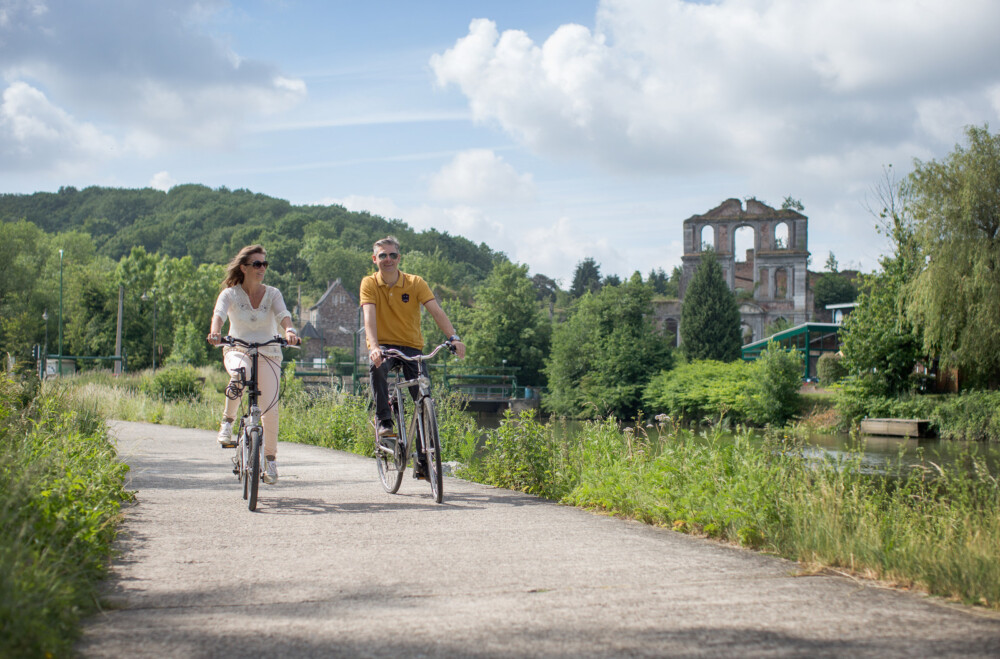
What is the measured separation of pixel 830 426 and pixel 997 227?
30.1 feet

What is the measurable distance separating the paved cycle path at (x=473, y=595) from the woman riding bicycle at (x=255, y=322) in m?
0.86

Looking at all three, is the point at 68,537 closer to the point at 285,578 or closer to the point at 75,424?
the point at 285,578

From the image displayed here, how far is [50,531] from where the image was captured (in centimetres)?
370

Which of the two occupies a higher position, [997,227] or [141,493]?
[997,227]

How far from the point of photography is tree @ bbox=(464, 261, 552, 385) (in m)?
62.4

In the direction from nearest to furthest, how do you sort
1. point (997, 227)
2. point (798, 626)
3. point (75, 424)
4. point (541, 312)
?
1. point (798, 626)
2. point (75, 424)
3. point (997, 227)
4. point (541, 312)

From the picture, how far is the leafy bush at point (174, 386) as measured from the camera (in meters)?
23.2

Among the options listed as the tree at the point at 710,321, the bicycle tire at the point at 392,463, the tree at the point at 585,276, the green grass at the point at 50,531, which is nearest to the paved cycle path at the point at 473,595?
the green grass at the point at 50,531

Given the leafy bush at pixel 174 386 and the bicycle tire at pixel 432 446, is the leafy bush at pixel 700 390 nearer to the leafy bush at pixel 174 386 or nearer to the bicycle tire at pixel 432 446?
the leafy bush at pixel 174 386

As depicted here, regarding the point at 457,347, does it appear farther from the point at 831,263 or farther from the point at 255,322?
the point at 831,263

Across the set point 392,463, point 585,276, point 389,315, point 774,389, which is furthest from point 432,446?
point 585,276

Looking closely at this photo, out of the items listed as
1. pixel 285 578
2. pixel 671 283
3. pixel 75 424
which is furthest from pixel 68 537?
pixel 671 283

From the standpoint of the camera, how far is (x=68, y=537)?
3.85 metres

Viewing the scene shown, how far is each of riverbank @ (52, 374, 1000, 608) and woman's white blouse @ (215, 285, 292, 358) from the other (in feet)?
7.19
